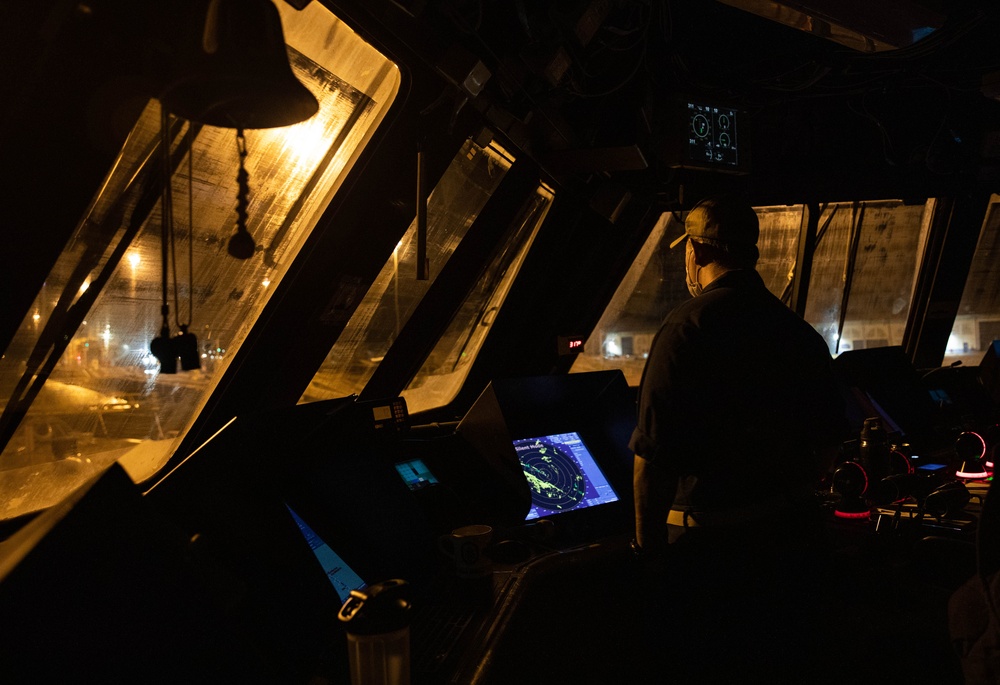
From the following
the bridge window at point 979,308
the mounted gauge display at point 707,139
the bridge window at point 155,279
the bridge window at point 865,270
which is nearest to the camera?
the bridge window at point 155,279

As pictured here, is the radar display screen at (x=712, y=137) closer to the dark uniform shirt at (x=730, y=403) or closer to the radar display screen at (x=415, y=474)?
the dark uniform shirt at (x=730, y=403)

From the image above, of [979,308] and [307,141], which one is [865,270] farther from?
[307,141]

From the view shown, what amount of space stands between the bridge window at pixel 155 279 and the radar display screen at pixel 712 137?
1607 mm

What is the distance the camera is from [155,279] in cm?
208

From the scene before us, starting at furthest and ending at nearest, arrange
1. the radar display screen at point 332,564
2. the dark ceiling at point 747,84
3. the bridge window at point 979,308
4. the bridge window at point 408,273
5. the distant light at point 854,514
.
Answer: the bridge window at point 979,308 → the bridge window at point 408,273 → the dark ceiling at point 747,84 → the distant light at point 854,514 → the radar display screen at point 332,564

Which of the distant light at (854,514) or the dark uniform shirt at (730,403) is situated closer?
the dark uniform shirt at (730,403)

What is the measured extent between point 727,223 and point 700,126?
1.71 meters

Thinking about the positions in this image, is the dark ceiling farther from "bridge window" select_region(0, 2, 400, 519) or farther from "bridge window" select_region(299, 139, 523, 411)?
"bridge window" select_region(0, 2, 400, 519)

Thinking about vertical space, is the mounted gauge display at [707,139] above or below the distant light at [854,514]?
above

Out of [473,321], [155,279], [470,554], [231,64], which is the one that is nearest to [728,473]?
[470,554]

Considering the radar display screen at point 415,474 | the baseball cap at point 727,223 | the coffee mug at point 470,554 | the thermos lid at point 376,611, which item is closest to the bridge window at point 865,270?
the baseball cap at point 727,223

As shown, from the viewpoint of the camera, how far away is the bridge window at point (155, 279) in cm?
182

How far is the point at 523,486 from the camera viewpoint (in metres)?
2.19

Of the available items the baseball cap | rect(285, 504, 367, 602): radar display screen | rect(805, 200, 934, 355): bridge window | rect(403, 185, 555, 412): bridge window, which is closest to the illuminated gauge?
rect(403, 185, 555, 412): bridge window
